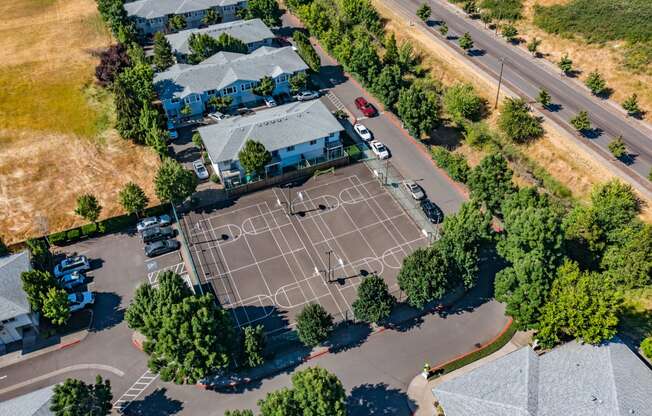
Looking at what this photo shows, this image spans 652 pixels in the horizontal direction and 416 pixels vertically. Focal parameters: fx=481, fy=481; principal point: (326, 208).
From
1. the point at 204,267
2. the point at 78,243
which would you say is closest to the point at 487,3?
the point at 204,267

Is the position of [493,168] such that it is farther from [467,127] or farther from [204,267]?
[204,267]

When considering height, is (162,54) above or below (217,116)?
above

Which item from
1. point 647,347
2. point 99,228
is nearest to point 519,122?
point 647,347

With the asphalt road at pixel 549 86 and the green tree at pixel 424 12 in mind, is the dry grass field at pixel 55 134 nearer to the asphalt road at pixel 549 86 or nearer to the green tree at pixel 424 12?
the green tree at pixel 424 12

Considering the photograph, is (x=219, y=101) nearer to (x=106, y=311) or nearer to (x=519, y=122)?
(x=106, y=311)

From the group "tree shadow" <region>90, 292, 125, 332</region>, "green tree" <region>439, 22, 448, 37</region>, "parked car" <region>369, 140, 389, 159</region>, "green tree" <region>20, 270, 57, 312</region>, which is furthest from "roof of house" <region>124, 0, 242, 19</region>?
"green tree" <region>20, 270, 57, 312</region>

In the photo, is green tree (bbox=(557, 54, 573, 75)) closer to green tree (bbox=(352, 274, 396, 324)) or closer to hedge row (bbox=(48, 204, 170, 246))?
green tree (bbox=(352, 274, 396, 324))
